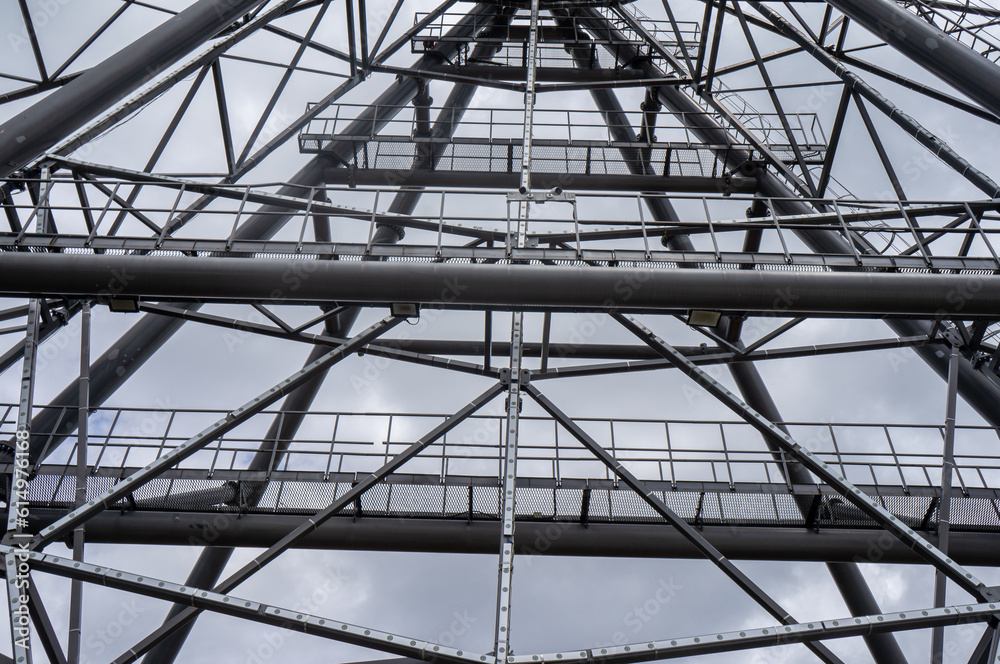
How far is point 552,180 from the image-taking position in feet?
63.0

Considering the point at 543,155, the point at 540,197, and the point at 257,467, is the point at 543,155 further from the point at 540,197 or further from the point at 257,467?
the point at 257,467

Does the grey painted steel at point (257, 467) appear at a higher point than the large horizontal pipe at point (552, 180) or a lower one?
lower

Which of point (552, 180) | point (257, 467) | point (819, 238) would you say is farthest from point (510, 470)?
point (552, 180)

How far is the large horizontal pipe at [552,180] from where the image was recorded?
61.7 feet

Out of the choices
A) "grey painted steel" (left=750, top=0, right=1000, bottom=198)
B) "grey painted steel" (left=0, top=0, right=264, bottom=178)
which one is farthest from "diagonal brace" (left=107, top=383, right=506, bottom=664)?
"grey painted steel" (left=750, top=0, right=1000, bottom=198)

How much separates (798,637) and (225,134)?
12.3 m

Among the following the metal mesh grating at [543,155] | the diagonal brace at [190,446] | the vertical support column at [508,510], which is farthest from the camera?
the metal mesh grating at [543,155]

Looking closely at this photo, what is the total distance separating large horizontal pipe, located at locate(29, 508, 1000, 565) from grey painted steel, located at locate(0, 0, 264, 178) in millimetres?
5509

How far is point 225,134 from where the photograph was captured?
50.5ft

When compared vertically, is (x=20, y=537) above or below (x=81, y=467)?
below

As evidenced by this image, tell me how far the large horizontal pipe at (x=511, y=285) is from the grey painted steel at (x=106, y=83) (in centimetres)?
137

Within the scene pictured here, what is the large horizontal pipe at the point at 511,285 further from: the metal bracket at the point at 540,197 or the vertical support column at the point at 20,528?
the metal bracket at the point at 540,197

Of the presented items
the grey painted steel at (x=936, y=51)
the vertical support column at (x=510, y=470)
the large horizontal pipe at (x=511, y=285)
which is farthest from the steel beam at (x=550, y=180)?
the large horizontal pipe at (x=511, y=285)

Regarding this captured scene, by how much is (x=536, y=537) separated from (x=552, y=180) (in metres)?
9.05
